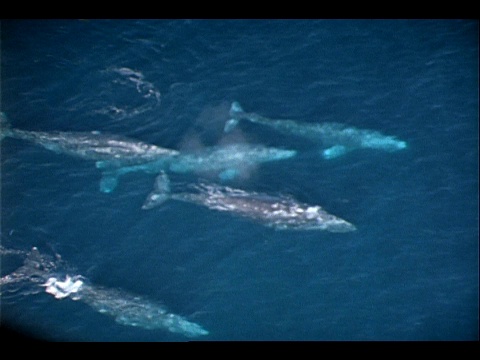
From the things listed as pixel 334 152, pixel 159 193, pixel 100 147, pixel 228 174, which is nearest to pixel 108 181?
pixel 100 147

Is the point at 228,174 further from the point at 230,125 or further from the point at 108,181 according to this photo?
the point at 108,181

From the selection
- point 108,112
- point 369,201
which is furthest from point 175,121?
point 369,201

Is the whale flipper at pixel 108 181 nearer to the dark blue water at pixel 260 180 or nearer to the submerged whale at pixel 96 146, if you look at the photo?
the dark blue water at pixel 260 180

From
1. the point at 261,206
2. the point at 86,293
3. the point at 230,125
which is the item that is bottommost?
the point at 86,293

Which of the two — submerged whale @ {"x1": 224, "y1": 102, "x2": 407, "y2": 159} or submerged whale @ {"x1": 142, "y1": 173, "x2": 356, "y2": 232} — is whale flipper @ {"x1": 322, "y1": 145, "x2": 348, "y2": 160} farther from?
submerged whale @ {"x1": 142, "y1": 173, "x2": 356, "y2": 232}

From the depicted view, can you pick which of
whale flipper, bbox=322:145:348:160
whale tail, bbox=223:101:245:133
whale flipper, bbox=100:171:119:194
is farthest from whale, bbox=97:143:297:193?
whale flipper, bbox=322:145:348:160

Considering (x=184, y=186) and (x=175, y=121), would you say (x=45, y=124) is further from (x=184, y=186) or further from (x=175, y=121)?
(x=184, y=186)

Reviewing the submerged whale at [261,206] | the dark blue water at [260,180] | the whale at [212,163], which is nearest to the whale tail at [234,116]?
the dark blue water at [260,180]

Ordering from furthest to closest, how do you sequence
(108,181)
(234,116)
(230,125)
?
(234,116), (230,125), (108,181)
